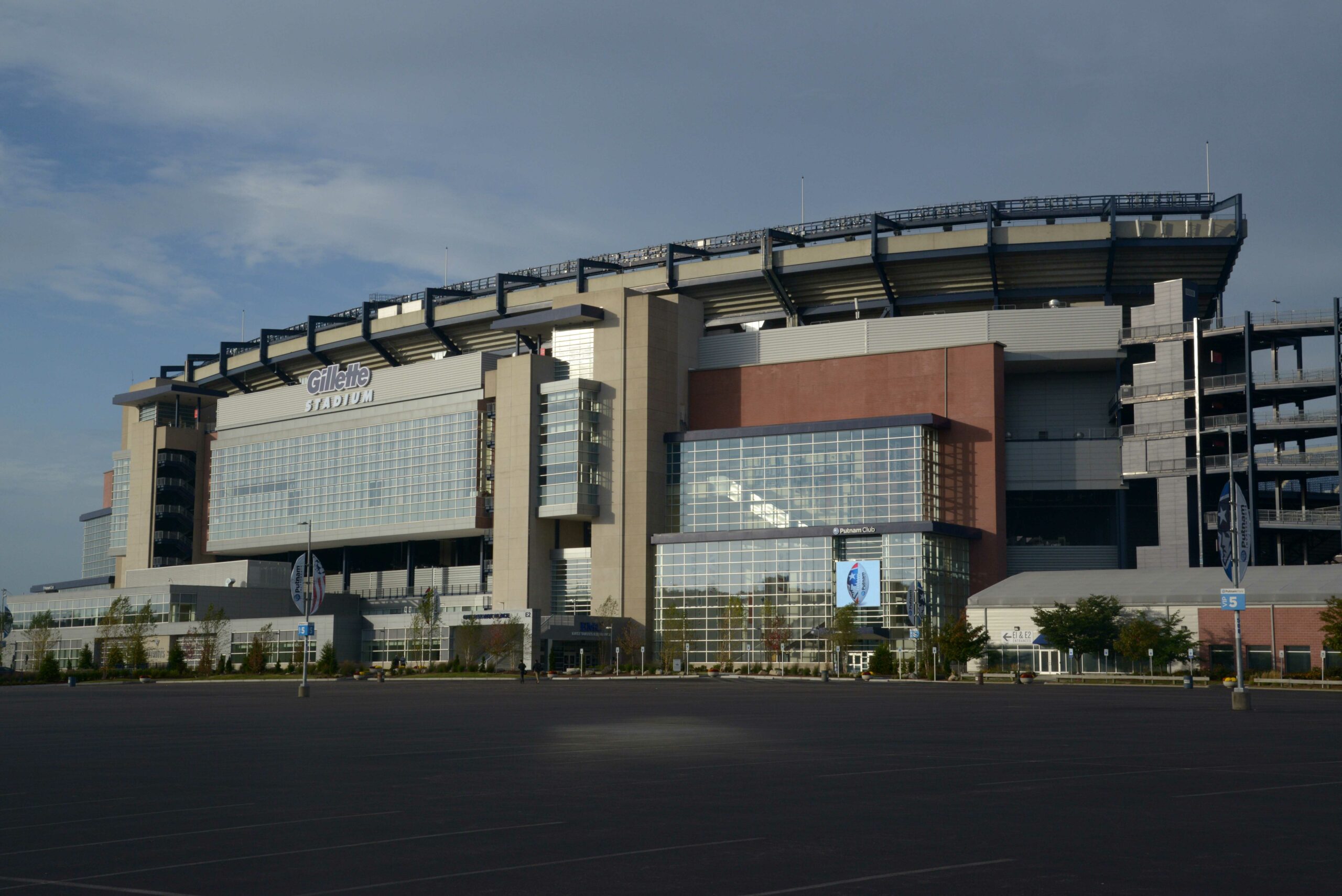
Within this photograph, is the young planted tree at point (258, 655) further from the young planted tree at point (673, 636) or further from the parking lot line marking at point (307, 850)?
the parking lot line marking at point (307, 850)

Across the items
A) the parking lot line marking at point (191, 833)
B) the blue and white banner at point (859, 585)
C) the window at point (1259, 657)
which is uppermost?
the blue and white banner at point (859, 585)

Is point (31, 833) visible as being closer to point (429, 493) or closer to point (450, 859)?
point (450, 859)

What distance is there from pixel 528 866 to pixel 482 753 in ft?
41.2

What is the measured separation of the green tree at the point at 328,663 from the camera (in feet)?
369

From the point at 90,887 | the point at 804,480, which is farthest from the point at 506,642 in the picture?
the point at 90,887

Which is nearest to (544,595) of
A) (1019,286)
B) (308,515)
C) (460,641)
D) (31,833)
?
(460,641)

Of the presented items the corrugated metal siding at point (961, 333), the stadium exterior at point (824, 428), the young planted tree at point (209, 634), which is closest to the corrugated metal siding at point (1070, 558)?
the stadium exterior at point (824, 428)

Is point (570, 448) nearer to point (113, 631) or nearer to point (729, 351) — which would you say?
point (729, 351)

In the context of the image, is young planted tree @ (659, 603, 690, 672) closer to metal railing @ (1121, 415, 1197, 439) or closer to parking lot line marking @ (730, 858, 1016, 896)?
metal railing @ (1121, 415, 1197, 439)

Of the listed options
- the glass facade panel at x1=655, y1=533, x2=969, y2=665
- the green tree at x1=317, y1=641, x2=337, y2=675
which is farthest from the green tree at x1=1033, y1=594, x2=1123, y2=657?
the green tree at x1=317, y1=641, x2=337, y2=675

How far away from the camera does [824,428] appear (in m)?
111

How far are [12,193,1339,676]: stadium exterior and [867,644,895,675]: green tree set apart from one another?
16.0 feet

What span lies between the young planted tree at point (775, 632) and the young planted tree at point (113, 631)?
60494 mm

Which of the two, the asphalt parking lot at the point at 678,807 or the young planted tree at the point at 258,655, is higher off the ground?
the asphalt parking lot at the point at 678,807
